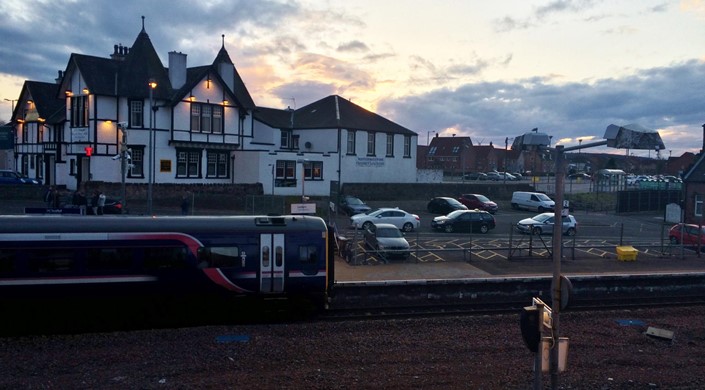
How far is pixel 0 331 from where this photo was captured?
44.6ft

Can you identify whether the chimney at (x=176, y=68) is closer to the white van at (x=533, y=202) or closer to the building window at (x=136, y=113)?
the building window at (x=136, y=113)

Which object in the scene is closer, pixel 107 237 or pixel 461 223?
pixel 107 237

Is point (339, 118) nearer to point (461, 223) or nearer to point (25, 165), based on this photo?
point (461, 223)

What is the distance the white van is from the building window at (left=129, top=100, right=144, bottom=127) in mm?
29333

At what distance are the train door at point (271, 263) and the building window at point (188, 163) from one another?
93.3 feet

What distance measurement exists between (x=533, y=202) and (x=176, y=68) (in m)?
28.7

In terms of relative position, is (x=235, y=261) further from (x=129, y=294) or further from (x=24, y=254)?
(x=24, y=254)

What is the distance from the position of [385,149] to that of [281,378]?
44489mm

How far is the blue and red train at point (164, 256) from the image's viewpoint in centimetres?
1321

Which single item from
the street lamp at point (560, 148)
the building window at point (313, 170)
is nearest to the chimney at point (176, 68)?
the building window at point (313, 170)

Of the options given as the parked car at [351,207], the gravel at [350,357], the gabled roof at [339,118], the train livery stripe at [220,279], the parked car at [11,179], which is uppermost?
the gabled roof at [339,118]

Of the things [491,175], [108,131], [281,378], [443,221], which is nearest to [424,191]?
[443,221]

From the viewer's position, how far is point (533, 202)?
4834cm

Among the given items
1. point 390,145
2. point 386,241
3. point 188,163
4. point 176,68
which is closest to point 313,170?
point 188,163
